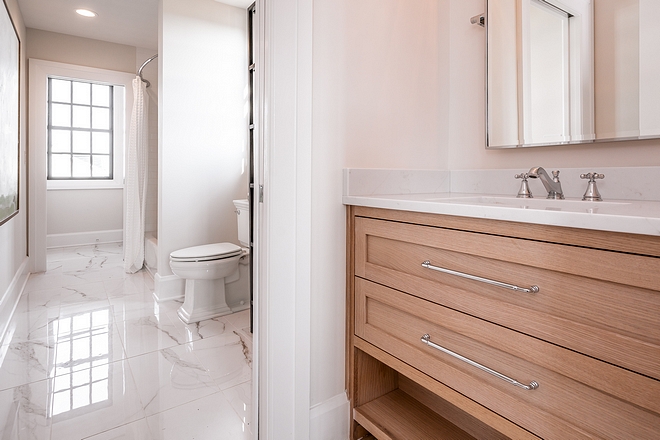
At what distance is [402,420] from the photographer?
1287 millimetres

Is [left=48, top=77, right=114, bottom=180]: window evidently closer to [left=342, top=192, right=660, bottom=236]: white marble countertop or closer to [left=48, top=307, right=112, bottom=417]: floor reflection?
[left=48, top=307, right=112, bottom=417]: floor reflection

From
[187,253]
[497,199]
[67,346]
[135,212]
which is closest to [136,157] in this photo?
[135,212]

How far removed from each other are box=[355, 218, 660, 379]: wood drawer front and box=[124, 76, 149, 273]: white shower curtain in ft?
10.6

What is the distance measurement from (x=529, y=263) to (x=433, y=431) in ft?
2.48

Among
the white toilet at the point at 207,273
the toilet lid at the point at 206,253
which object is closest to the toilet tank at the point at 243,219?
the white toilet at the point at 207,273

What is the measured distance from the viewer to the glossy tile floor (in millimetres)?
1434

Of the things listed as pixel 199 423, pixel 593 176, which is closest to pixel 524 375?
pixel 593 176

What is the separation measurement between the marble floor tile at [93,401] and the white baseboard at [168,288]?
1082 mm

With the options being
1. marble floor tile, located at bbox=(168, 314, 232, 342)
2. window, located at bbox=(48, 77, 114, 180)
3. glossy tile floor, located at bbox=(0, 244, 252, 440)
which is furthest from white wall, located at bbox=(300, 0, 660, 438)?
window, located at bbox=(48, 77, 114, 180)

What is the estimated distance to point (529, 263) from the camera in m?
0.81

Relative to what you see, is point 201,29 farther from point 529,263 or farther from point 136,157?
point 529,263

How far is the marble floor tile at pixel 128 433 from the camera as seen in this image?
4.44ft

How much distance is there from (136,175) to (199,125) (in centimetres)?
104

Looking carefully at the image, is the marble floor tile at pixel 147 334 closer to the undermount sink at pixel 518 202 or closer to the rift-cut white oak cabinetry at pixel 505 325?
the rift-cut white oak cabinetry at pixel 505 325
